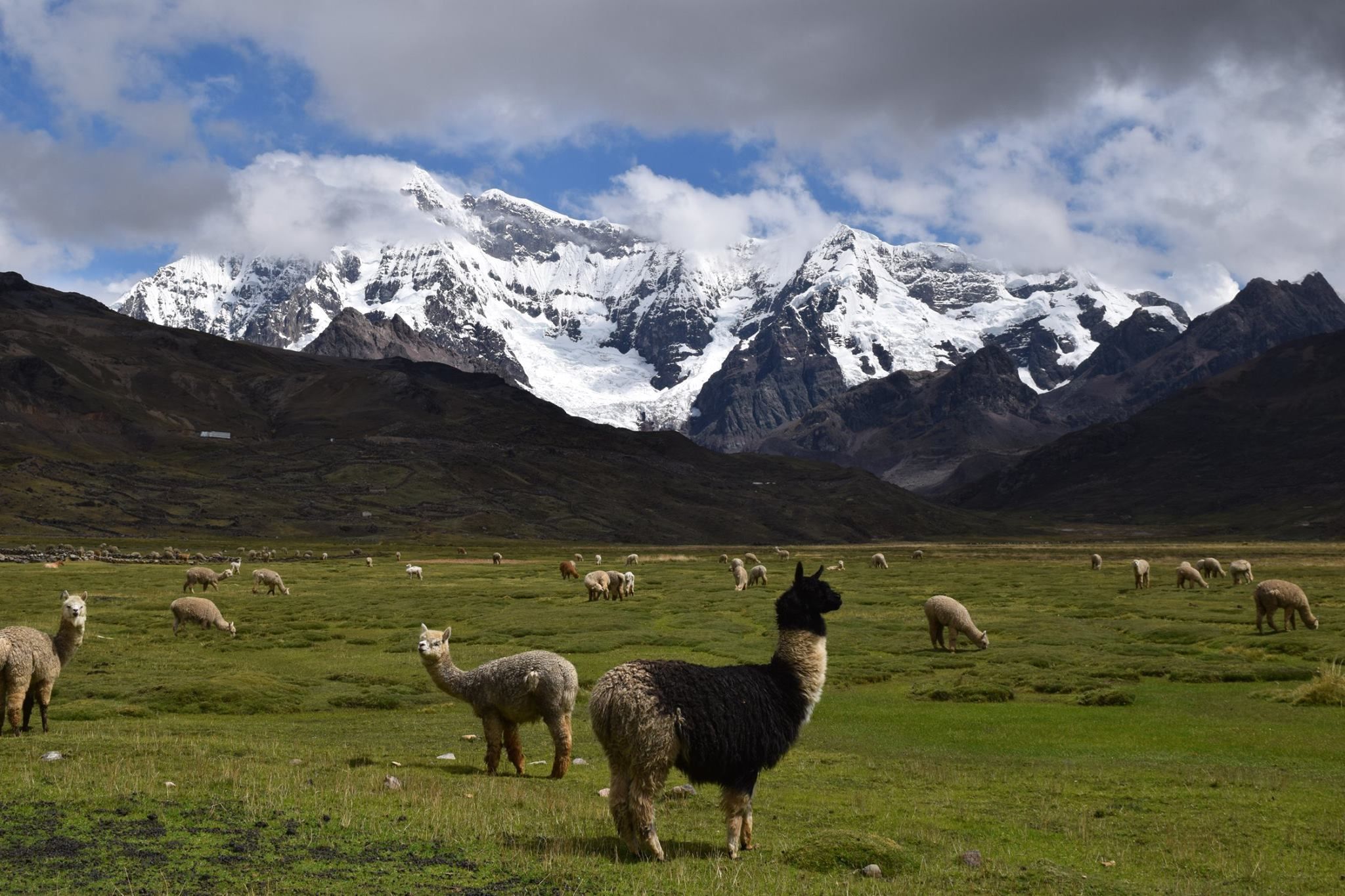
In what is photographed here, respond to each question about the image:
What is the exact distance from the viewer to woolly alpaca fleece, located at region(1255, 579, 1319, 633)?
4441 centimetres

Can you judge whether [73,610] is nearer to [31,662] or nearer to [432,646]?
[31,662]

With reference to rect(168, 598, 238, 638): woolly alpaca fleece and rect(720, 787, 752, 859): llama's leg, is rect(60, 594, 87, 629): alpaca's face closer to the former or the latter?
rect(720, 787, 752, 859): llama's leg

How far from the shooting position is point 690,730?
14.1 metres

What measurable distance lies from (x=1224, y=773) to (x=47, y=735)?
24656 millimetres

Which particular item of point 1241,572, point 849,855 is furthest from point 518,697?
point 1241,572

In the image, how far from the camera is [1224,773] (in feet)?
70.8

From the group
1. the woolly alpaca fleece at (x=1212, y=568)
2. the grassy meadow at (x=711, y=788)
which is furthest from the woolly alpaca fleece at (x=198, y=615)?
the woolly alpaca fleece at (x=1212, y=568)

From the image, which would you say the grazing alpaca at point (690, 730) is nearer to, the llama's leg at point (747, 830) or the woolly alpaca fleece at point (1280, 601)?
the llama's leg at point (747, 830)

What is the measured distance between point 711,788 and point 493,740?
444 centimetres

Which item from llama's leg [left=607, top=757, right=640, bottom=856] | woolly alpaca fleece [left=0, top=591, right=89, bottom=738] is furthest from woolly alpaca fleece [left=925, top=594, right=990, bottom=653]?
woolly alpaca fleece [left=0, top=591, right=89, bottom=738]

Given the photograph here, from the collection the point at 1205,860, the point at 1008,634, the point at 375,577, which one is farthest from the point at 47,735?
the point at 375,577

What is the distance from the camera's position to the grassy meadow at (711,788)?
42.8 ft

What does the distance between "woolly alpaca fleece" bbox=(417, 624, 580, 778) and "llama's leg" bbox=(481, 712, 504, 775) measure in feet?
0.04

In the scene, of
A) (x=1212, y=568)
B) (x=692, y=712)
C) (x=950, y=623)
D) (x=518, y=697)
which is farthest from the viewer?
(x=1212, y=568)
